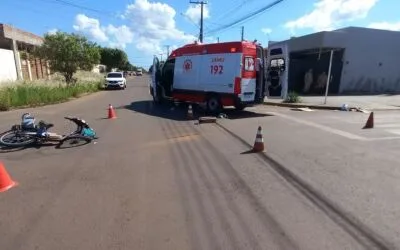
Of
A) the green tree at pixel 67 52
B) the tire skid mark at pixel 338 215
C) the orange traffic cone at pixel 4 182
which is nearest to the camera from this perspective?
the tire skid mark at pixel 338 215

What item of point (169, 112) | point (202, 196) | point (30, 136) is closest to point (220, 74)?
point (169, 112)

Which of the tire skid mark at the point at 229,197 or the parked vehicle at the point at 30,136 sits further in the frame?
the parked vehicle at the point at 30,136

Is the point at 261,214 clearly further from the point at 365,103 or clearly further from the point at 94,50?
the point at 94,50

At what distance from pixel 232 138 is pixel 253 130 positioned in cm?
150

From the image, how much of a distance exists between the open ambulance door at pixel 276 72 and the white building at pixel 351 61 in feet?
34.6

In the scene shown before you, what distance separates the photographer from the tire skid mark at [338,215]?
168 inches

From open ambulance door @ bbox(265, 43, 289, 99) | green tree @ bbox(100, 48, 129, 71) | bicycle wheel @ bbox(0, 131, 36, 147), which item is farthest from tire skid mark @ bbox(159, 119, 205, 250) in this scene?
green tree @ bbox(100, 48, 129, 71)

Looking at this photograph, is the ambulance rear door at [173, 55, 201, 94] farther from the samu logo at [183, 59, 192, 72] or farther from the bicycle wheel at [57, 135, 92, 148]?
the bicycle wheel at [57, 135, 92, 148]

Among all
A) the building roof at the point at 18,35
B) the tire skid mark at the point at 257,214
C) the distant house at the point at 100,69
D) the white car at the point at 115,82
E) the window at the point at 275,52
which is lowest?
the distant house at the point at 100,69

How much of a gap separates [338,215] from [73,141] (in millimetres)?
7331

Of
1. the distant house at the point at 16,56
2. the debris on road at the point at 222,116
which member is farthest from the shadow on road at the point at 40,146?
the distant house at the point at 16,56

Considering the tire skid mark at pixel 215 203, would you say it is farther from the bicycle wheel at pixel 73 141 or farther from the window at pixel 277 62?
the window at pixel 277 62

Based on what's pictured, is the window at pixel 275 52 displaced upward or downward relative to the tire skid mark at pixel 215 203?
upward

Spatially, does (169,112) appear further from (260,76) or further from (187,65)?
(260,76)
